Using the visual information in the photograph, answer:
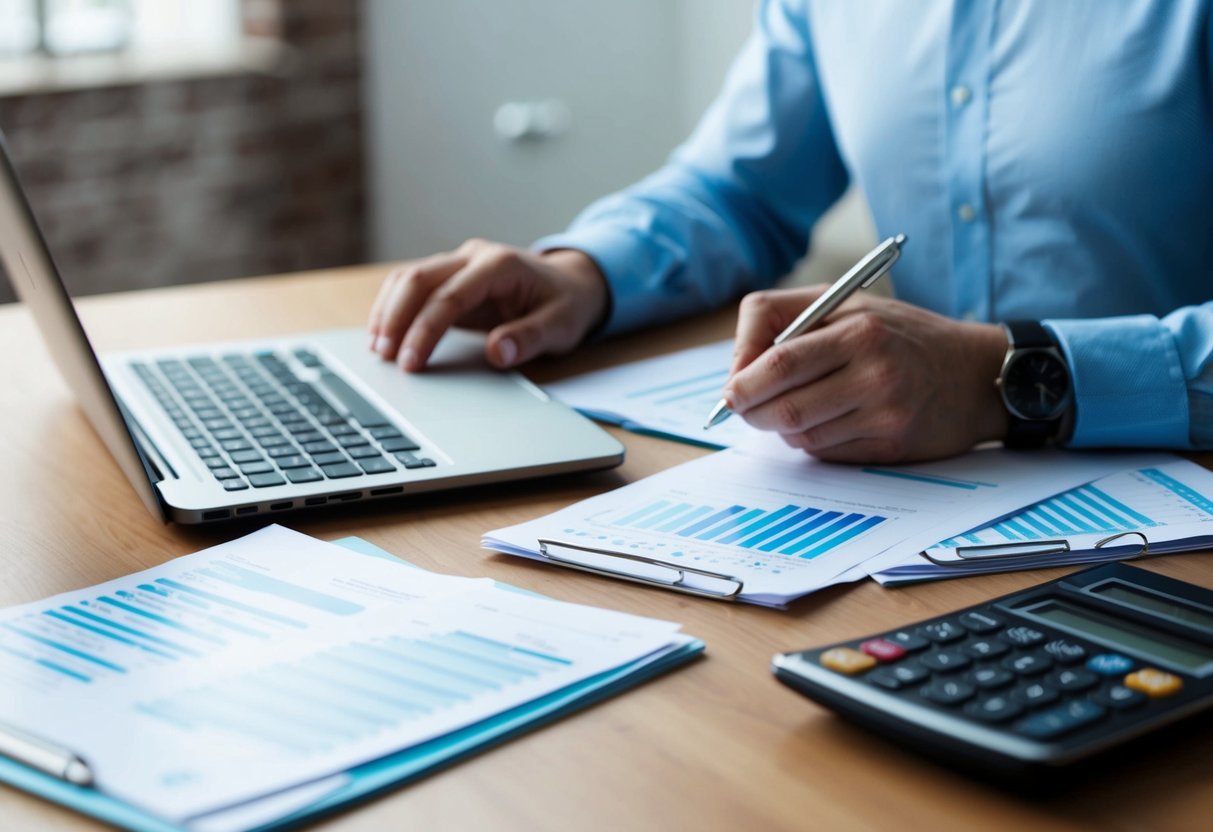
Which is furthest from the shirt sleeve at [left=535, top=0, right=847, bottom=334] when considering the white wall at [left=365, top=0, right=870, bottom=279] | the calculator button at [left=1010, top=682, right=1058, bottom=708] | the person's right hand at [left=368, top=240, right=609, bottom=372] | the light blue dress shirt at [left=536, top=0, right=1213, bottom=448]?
the white wall at [left=365, top=0, right=870, bottom=279]

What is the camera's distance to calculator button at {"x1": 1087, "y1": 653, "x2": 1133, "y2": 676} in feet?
1.85

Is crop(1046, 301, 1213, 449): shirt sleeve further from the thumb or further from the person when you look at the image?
the thumb

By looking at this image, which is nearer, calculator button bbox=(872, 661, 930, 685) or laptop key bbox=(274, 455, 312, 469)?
calculator button bbox=(872, 661, 930, 685)

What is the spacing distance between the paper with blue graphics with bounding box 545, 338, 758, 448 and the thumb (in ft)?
0.13

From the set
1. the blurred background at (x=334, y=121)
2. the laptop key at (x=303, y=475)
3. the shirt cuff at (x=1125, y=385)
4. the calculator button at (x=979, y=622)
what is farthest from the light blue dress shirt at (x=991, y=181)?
the blurred background at (x=334, y=121)

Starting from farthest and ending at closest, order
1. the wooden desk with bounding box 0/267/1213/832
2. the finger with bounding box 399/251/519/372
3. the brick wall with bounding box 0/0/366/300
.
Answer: the brick wall with bounding box 0/0/366/300 < the finger with bounding box 399/251/519/372 < the wooden desk with bounding box 0/267/1213/832

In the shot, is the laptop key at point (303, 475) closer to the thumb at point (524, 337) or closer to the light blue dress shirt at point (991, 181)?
the thumb at point (524, 337)

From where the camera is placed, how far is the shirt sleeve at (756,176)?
1.33 meters

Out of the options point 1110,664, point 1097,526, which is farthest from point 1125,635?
point 1097,526

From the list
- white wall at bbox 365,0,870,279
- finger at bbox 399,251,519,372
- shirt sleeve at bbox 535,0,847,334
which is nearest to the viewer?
finger at bbox 399,251,519,372

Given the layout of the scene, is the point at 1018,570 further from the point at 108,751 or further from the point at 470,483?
the point at 108,751

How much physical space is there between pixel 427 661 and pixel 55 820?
0.17m

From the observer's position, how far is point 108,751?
537mm

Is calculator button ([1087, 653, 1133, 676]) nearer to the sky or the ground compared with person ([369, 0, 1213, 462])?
nearer to the ground
